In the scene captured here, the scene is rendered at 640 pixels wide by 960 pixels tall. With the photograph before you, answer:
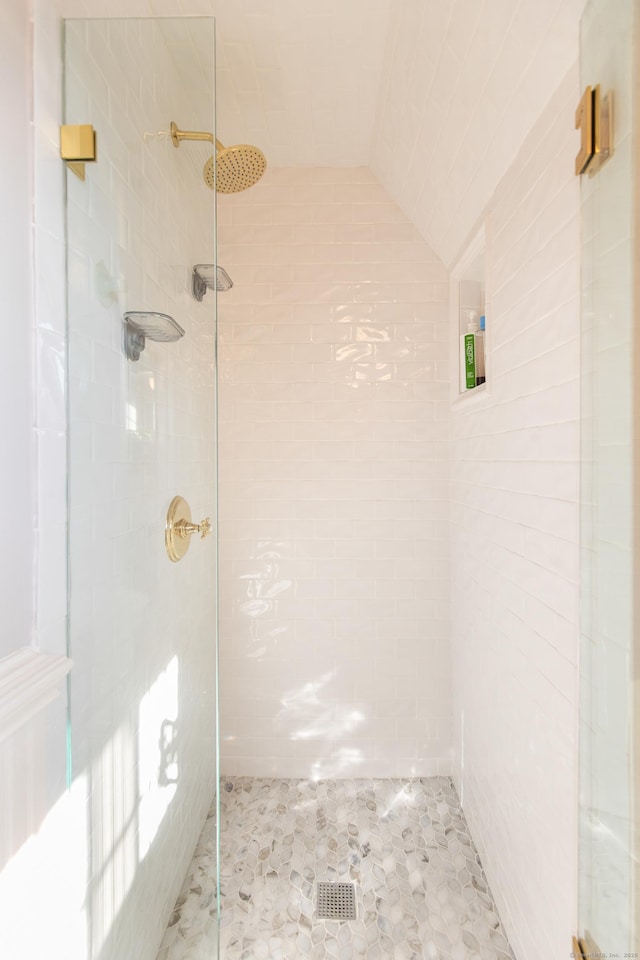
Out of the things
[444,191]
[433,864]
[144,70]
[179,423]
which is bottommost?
[433,864]

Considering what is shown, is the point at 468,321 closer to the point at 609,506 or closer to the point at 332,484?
the point at 332,484

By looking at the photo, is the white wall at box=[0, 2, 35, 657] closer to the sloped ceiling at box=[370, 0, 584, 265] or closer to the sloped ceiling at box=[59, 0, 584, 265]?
the sloped ceiling at box=[59, 0, 584, 265]

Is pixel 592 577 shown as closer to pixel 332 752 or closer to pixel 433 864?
pixel 433 864

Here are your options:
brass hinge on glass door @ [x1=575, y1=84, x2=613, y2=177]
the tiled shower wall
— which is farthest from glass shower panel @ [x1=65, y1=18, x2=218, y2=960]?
the tiled shower wall

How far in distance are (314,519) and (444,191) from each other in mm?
1274

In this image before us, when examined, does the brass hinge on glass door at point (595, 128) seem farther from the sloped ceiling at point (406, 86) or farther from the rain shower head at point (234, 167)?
the rain shower head at point (234, 167)

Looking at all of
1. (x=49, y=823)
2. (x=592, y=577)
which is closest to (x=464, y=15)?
(x=592, y=577)

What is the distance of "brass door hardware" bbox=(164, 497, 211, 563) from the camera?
108 cm

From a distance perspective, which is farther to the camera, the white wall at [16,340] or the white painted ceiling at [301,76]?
the white painted ceiling at [301,76]

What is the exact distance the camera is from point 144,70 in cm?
98

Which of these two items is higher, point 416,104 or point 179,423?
point 416,104

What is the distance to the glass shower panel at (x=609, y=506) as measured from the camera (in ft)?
1.97

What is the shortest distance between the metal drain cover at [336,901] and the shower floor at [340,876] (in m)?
0.02

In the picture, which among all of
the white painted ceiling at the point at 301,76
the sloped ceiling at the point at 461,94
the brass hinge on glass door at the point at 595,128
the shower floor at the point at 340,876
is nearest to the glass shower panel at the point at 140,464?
the shower floor at the point at 340,876
